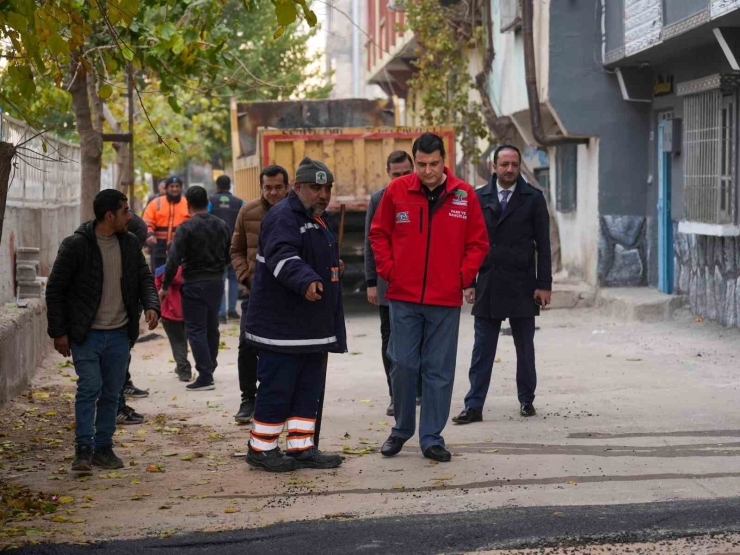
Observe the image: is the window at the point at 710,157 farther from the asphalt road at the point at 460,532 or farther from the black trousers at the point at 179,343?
the asphalt road at the point at 460,532

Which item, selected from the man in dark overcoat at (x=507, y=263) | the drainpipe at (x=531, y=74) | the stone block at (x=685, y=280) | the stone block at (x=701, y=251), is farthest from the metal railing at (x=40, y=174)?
the stone block at (x=685, y=280)

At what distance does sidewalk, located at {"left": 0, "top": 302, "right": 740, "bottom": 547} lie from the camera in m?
6.09

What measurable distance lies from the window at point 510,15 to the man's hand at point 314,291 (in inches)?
477

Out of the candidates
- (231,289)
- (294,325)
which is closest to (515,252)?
(294,325)

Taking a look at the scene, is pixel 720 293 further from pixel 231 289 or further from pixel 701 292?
pixel 231 289

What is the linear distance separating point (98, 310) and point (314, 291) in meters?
1.42

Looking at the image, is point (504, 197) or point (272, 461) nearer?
point (272, 461)

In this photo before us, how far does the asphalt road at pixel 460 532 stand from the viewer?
5277 millimetres

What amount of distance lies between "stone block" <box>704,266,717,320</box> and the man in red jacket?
754 cm

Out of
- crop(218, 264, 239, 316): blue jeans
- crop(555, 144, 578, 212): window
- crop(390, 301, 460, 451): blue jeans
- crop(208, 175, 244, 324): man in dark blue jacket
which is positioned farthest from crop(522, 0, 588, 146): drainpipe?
crop(390, 301, 460, 451): blue jeans

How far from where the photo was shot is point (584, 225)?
712 inches

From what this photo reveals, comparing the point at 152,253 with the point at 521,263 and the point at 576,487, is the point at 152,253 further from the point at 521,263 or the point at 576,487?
the point at 576,487

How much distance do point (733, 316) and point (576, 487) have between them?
7.78 metres

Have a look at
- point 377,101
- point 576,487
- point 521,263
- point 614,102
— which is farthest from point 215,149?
point 576,487
